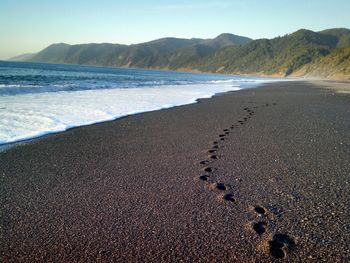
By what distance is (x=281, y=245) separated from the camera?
9.23ft

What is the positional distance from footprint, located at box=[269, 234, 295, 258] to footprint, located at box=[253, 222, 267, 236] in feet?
0.43

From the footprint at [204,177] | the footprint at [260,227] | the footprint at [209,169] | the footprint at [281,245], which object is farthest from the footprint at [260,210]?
the footprint at [209,169]

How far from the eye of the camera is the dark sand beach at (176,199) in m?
2.76

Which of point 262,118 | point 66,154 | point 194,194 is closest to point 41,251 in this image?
point 194,194

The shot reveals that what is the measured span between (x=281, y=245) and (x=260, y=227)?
1.11 feet

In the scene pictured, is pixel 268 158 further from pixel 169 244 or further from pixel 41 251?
pixel 41 251

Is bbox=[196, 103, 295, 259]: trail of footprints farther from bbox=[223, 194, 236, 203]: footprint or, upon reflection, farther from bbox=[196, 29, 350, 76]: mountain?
bbox=[196, 29, 350, 76]: mountain

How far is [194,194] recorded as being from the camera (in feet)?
12.9

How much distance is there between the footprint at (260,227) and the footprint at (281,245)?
131 millimetres

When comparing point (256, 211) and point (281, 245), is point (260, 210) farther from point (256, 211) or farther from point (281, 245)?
point (281, 245)

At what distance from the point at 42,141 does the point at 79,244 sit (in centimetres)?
417

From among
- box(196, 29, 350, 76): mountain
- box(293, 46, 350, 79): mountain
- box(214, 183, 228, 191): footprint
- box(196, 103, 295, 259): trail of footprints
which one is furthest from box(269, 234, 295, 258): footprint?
box(196, 29, 350, 76): mountain

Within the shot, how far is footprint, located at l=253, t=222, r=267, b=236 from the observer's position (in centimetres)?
303

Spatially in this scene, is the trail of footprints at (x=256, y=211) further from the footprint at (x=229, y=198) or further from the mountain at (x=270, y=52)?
the mountain at (x=270, y=52)
